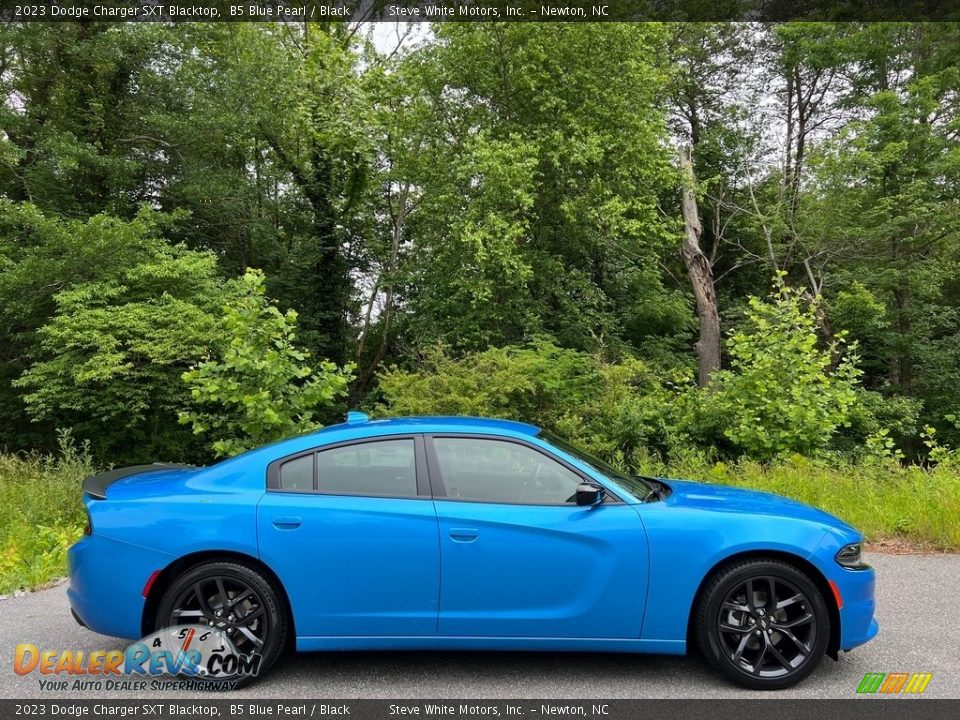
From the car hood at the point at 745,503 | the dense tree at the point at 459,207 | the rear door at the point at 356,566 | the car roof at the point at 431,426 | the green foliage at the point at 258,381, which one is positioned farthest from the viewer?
the dense tree at the point at 459,207

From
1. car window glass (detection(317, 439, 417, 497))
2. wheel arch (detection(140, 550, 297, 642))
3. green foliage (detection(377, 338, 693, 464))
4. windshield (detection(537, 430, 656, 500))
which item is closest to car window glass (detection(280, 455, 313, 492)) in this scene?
car window glass (detection(317, 439, 417, 497))

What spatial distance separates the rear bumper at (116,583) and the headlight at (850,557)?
142 inches

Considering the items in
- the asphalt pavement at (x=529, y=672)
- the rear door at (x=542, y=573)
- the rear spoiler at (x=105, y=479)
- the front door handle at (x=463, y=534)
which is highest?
the rear spoiler at (x=105, y=479)

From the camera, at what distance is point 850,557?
12.2 ft

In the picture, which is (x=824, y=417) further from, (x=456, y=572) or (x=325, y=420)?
(x=325, y=420)

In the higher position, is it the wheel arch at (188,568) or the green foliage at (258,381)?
the green foliage at (258,381)

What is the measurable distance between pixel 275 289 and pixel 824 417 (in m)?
16.3

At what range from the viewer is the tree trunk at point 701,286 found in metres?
18.8

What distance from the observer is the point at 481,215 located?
1636cm

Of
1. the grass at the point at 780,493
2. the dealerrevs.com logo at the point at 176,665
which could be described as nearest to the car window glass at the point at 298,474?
the dealerrevs.com logo at the point at 176,665

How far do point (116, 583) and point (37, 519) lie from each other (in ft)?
17.3

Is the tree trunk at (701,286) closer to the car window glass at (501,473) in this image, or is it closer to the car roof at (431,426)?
the car roof at (431,426)

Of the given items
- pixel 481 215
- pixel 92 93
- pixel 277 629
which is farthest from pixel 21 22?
pixel 277 629

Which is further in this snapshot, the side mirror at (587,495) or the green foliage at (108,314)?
the green foliage at (108,314)
